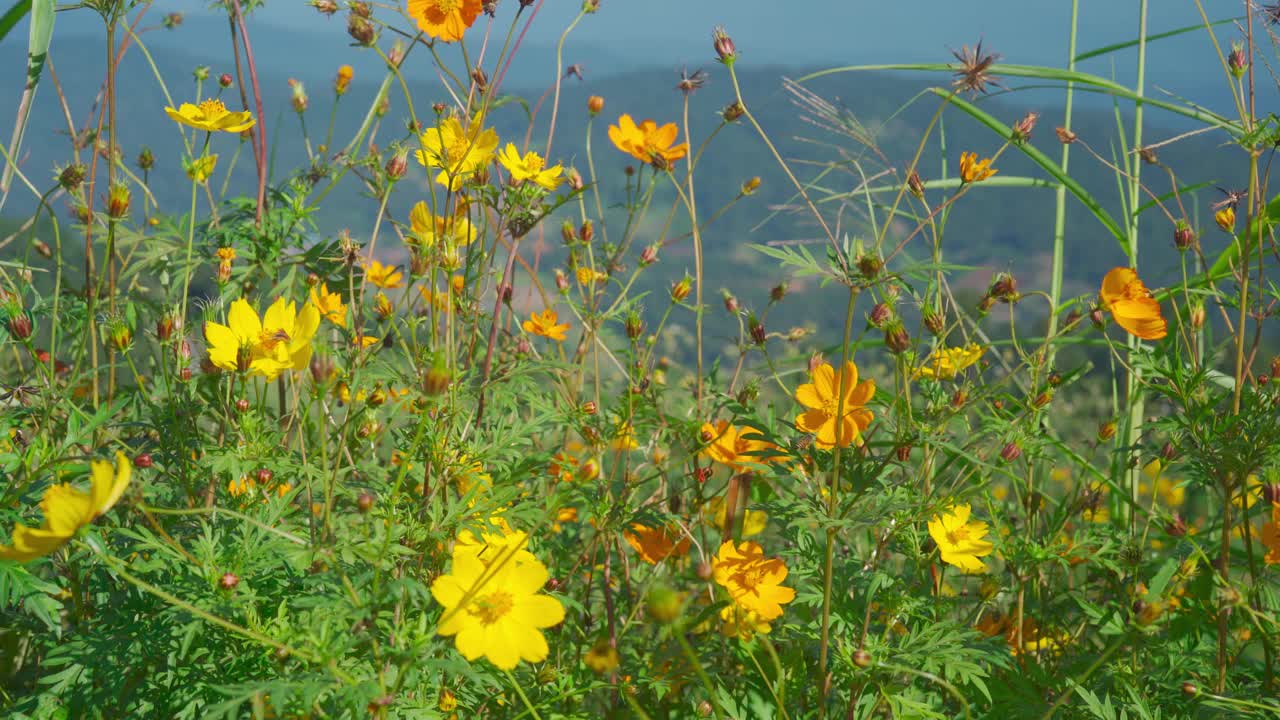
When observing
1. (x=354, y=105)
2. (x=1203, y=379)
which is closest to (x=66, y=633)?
(x=1203, y=379)

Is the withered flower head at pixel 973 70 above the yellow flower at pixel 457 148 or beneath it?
above

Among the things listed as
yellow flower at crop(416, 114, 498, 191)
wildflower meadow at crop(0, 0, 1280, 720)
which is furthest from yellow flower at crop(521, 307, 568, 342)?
yellow flower at crop(416, 114, 498, 191)

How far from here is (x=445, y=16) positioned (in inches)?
47.8

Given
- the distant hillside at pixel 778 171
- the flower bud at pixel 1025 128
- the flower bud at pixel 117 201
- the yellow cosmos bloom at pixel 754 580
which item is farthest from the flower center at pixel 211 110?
the distant hillside at pixel 778 171

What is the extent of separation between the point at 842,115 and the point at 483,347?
786 millimetres

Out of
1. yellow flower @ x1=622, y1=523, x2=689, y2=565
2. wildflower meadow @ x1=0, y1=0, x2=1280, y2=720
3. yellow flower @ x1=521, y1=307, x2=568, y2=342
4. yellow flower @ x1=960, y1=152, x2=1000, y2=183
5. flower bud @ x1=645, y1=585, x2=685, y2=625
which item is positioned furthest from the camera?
yellow flower @ x1=521, y1=307, x2=568, y2=342

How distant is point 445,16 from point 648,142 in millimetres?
510

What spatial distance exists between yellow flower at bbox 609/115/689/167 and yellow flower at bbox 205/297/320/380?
67cm

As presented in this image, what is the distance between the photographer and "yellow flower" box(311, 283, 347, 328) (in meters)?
1.28

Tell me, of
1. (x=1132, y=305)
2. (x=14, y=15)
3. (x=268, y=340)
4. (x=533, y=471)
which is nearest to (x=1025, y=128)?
(x=1132, y=305)

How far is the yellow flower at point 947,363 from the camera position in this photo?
1167mm

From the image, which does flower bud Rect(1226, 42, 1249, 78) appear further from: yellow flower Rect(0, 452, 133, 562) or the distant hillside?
the distant hillside

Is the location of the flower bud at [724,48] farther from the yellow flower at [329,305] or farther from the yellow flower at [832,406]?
the yellow flower at [329,305]

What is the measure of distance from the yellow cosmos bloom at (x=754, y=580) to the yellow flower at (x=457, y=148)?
0.65 meters
